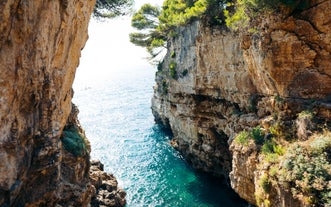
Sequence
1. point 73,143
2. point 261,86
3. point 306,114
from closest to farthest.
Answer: point 306,114 < point 73,143 < point 261,86

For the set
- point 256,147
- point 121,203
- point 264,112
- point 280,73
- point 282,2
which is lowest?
point 121,203

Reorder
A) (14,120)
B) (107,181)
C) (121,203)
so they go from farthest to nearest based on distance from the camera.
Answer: (107,181) → (121,203) → (14,120)

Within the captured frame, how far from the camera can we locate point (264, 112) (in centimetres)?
1398

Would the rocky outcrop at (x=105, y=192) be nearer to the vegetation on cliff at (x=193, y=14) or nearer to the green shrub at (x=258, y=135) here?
the green shrub at (x=258, y=135)

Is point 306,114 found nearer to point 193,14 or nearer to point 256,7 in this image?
point 256,7

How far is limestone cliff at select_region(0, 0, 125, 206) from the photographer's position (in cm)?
718

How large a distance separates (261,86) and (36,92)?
11.7 meters

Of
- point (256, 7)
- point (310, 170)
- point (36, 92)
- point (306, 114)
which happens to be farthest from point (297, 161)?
point (36, 92)

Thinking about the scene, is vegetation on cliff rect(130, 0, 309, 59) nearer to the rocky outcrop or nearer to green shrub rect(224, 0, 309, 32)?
green shrub rect(224, 0, 309, 32)

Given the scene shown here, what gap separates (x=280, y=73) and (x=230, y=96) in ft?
20.7

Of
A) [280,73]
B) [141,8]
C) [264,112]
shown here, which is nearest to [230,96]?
[264,112]

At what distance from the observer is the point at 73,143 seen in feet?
40.0

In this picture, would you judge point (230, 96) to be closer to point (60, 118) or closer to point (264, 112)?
point (264, 112)

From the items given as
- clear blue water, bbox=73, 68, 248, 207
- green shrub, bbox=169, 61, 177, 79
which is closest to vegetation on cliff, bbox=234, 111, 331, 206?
clear blue water, bbox=73, 68, 248, 207
